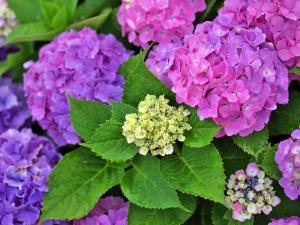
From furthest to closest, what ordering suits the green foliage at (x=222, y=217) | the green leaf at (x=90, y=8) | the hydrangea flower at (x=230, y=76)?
the green leaf at (x=90, y=8), the green foliage at (x=222, y=217), the hydrangea flower at (x=230, y=76)

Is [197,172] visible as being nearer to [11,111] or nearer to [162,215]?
[162,215]

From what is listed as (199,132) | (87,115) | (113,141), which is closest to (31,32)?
(87,115)

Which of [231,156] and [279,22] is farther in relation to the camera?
[231,156]

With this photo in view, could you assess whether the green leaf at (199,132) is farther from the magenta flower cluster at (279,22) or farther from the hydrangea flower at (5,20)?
the hydrangea flower at (5,20)

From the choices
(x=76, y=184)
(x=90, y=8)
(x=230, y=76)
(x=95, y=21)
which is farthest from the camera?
(x=90, y=8)

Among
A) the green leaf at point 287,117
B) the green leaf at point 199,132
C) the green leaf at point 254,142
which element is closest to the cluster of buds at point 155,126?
the green leaf at point 199,132

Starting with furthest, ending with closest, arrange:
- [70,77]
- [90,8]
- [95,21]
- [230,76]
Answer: [90,8]
[95,21]
[70,77]
[230,76]

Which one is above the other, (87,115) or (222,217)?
(87,115)
